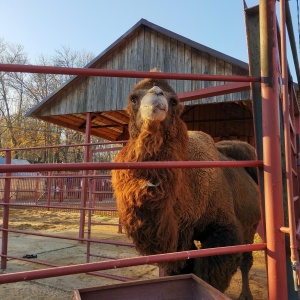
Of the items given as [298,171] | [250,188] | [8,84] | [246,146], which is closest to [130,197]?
[298,171]

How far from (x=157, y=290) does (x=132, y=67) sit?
8.12 m

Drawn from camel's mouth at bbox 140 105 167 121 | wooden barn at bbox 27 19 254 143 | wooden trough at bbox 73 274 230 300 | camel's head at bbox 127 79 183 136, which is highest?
wooden barn at bbox 27 19 254 143

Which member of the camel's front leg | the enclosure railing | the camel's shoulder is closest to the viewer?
the enclosure railing

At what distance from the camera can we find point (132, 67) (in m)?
9.68

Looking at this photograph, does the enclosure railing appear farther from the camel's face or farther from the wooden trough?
the camel's face

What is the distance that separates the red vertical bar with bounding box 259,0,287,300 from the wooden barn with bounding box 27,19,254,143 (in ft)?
19.3

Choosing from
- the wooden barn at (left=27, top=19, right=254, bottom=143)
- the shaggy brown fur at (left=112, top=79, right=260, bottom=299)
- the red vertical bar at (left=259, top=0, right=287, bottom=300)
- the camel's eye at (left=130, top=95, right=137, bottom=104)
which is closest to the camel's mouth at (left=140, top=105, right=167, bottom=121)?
the shaggy brown fur at (left=112, top=79, right=260, bottom=299)

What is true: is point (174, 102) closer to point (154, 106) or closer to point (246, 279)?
point (154, 106)

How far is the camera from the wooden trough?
6.84 feet

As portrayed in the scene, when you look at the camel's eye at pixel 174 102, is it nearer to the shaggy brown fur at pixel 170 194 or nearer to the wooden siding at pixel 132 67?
the shaggy brown fur at pixel 170 194

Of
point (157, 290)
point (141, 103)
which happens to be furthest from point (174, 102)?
point (157, 290)

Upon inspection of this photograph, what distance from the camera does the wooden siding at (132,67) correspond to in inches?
343

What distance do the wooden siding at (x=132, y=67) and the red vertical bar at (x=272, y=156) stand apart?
6.37m

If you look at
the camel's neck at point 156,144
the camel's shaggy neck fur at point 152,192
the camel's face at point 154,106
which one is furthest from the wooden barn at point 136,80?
the camel's face at point 154,106
